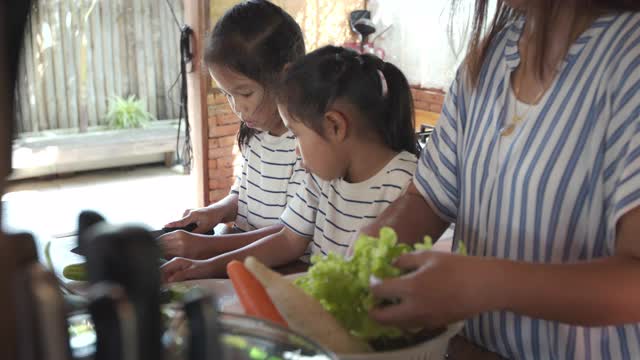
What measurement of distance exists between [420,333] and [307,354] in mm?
332

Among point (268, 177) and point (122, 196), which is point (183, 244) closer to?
point (268, 177)

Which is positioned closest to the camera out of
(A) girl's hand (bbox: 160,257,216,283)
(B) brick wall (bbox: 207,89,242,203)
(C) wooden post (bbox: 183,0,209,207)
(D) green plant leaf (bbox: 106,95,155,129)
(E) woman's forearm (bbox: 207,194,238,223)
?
(A) girl's hand (bbox: 160,257,216,283)

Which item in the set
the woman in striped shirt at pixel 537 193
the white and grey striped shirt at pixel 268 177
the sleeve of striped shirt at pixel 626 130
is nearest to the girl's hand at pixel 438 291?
the woman in striped shirt at pixel 537 193

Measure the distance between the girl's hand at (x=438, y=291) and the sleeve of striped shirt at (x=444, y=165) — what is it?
1.37 feet

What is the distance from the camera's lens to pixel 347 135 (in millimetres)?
1810

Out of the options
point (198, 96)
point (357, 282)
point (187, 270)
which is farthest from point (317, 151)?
point (198, 96)

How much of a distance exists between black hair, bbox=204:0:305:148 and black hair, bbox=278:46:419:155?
0.28 meters

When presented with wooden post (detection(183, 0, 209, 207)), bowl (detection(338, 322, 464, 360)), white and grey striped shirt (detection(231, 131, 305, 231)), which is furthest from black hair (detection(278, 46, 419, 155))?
wooden post (detection(183, 0, 209, 207))

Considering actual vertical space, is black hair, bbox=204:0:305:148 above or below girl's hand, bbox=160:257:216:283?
above

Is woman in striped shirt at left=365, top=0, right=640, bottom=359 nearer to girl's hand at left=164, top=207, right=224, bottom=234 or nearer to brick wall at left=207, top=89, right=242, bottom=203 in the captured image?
girl's hand at left=164, top=207, right=224, bottom=234

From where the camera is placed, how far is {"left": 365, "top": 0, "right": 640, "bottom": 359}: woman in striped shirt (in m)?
0.94

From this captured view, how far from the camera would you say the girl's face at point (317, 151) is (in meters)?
1.78

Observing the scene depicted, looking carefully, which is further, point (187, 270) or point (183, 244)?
point (183, 244)

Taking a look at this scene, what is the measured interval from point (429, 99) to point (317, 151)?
11.9 ft
